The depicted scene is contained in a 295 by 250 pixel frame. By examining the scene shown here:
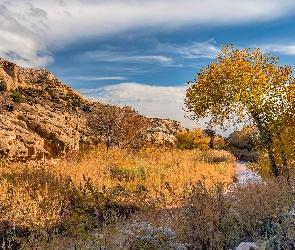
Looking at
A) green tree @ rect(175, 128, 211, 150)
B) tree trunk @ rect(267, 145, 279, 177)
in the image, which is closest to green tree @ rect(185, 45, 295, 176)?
tree trunk @ rect(267, 145, 279, 177)

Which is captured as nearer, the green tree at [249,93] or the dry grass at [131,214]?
the dry grass at [131,214]

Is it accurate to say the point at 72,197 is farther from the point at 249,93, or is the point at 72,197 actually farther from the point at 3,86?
the point at 3,86

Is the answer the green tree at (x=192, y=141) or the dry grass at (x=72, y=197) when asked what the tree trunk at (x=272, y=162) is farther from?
the green tree at (x=192, y=141)

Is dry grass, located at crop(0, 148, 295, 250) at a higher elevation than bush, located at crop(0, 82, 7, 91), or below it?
below

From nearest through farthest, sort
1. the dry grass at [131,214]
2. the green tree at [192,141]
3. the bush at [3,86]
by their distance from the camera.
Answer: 1. the dry grass at [131,214]
2. the bush at [3,86]
3. the green tree at [192,141]

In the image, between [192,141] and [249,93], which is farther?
[192,141]

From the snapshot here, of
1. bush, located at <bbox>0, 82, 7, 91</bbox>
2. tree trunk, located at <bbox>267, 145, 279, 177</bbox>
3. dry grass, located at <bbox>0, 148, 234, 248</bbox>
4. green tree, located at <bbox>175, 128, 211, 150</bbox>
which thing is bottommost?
dry grass, located at <bbox>0, 148, 234, 248</bbox>

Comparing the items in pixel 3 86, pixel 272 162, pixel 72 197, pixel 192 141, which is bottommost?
pixel 72 197

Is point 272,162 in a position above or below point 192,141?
below

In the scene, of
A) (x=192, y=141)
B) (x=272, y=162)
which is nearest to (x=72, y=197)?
(x=272, y=162)

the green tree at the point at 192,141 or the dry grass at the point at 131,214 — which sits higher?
the green tree at the point at 192,141

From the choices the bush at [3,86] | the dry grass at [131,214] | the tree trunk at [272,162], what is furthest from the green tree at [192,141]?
the tree trunk at [272,162]

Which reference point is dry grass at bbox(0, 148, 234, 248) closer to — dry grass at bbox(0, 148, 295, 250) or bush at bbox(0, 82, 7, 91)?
dry grass at bbox(0, 148, 295, 250)

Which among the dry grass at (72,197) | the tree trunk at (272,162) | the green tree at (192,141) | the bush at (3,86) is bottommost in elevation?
the dry grass at (72,197)
